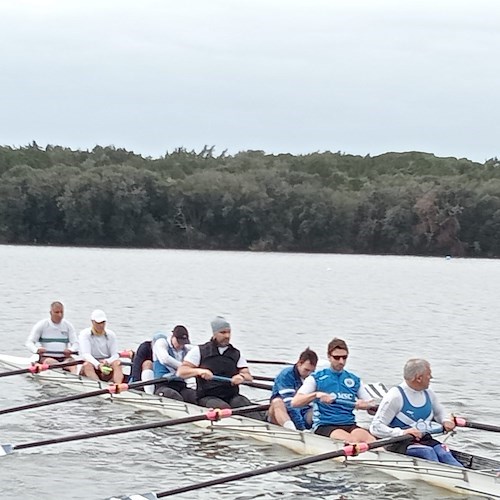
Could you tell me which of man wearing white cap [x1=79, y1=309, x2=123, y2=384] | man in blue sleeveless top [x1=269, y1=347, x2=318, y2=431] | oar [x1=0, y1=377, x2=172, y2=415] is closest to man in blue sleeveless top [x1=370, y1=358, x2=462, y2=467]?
man in blue sleeveless top [x1=269, y1=347, x2=318, y2=431]

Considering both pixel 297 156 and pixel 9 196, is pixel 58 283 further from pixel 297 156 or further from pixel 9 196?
Answer: pixel 297 156

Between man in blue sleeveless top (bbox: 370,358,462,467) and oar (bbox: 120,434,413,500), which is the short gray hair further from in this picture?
oar (bbox: 120,434,413,500)

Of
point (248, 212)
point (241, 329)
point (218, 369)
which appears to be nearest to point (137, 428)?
point (218, 369)

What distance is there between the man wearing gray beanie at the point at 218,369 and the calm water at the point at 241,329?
0.56m

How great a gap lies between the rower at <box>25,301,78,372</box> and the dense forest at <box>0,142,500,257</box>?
54.9 m

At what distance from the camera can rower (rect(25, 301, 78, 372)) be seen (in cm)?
1703

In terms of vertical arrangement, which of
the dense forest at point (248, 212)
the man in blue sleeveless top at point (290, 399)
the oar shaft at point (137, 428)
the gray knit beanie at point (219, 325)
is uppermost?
the dense forest at point (248, 212)

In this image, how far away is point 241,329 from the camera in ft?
102

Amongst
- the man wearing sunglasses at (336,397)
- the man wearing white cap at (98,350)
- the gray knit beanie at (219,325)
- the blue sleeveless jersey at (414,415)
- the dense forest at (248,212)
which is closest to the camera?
the blue sleeveless jersey at (414,415)

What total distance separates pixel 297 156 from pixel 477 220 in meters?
27.9

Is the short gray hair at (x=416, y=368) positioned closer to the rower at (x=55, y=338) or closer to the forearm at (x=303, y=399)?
the forearm at (x=303, y=399)

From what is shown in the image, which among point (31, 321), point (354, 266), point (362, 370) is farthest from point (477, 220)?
point (362, 370)

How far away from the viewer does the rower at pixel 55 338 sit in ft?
55.9

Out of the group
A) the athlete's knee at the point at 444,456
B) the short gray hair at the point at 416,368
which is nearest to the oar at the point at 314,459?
the athlete's knee at the point at 444,456
